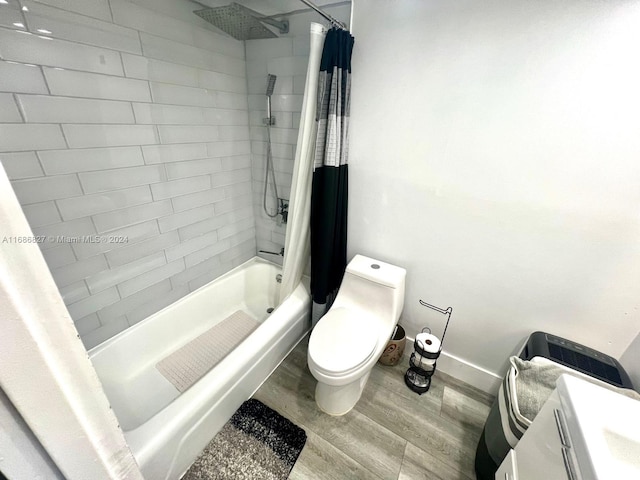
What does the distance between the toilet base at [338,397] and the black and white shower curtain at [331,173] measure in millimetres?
534

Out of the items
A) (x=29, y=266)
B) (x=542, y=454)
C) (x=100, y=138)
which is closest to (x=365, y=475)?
(x=542, y=454)

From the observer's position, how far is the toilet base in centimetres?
144

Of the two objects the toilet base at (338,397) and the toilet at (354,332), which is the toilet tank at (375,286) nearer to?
the toilet at (354,332)

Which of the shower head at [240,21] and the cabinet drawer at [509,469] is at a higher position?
the shower head at [240,21]

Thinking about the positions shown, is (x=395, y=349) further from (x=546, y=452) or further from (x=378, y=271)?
(x=546, y=452)

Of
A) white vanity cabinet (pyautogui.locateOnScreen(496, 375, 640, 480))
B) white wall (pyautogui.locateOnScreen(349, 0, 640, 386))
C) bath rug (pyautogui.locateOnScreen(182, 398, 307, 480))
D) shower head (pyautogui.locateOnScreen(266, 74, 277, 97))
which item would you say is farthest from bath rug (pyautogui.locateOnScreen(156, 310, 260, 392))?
shower head (pyautogui.locateOnScreen(266, 74, 277, 97))

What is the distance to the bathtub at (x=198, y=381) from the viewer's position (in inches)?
43.9

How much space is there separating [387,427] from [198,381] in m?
1.03

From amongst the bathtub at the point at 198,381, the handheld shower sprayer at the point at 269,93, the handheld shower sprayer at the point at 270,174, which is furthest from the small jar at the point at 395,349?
the handheld shower sprayer at the point at 269,93

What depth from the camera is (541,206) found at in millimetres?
1235

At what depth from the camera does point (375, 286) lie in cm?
158

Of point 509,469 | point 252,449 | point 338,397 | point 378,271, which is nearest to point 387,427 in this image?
point 338,397

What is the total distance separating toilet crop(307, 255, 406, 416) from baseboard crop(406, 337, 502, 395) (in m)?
0.49

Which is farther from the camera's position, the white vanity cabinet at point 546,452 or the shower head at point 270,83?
the shower head at point 270,83
